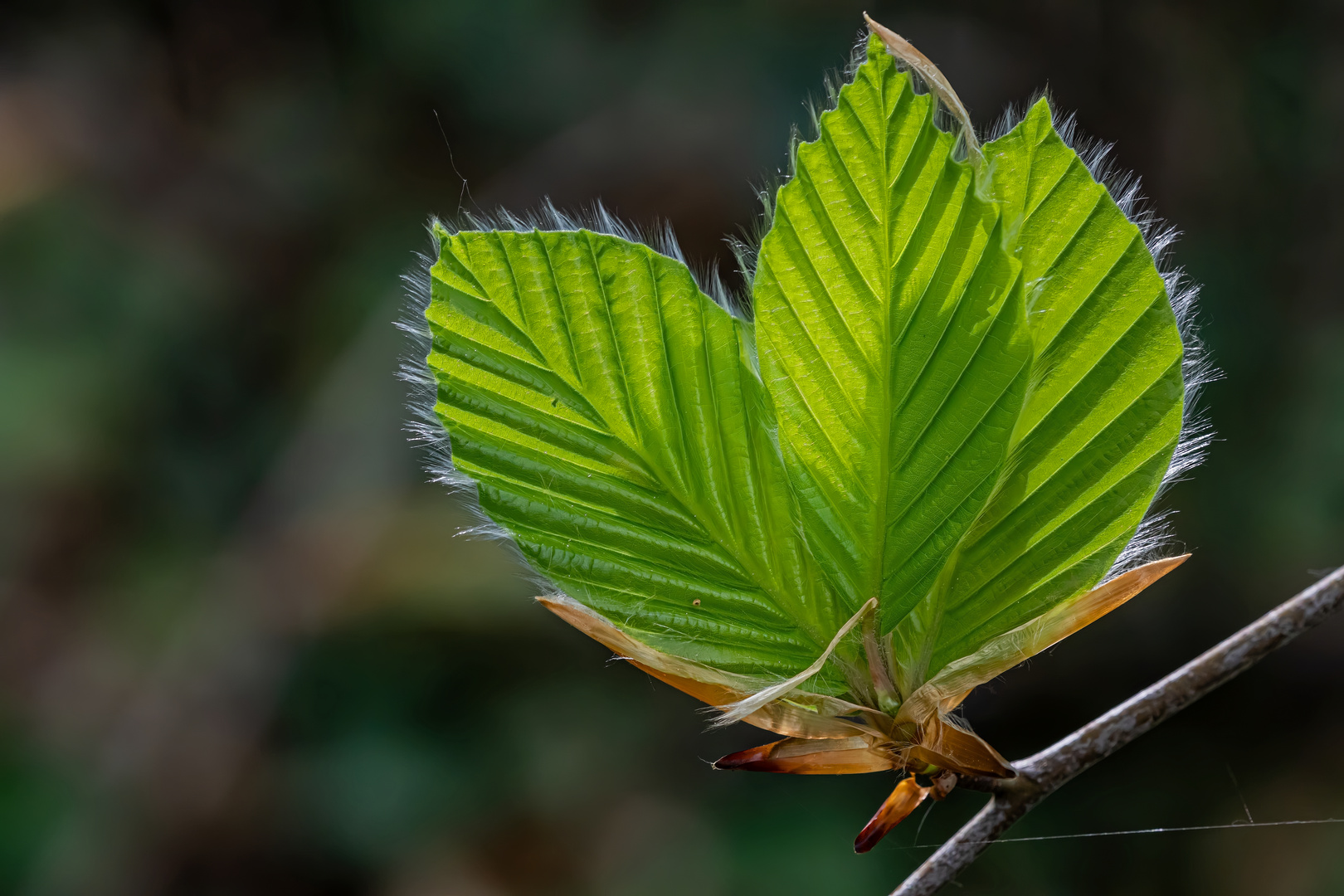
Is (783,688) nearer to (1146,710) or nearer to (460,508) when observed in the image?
(1146,710)

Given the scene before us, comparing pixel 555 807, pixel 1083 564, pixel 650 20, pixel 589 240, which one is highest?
pixel 650 20

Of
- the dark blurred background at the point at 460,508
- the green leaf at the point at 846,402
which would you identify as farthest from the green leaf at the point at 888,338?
the dark blurred background at the point at 460,508

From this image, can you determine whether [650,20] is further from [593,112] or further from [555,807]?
[555,807]

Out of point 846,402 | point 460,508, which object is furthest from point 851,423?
point 460,508

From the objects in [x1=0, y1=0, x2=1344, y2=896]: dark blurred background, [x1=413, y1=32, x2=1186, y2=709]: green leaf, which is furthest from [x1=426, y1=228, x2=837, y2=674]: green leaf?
[x1=0, y1=0, x2=1344, y2=896]: dark blurred background

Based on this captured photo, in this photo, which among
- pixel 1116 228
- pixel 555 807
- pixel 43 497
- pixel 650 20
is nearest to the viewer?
pixel 1116 228

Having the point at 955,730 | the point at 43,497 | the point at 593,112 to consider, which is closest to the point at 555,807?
the point at 43,497

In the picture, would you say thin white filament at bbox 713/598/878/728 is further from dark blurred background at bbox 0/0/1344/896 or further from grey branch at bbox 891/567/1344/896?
dark blurred background at bbox 0/0/1344/896
